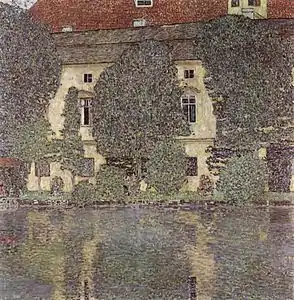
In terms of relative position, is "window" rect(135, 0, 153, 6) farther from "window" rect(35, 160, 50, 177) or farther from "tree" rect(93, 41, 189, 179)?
"window" rect(35, 160, 50, 177)

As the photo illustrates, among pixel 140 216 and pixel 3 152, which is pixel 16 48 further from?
pixel 140 216

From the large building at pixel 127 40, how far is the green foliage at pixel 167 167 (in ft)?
0.09

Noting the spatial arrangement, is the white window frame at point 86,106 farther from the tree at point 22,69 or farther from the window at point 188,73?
the window at point 188,73

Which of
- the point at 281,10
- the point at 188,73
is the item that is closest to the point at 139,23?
the point at 188,73

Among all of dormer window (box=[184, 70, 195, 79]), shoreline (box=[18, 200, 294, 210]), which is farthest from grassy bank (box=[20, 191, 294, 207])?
dormer window (box=[184, 70, 195, 79])

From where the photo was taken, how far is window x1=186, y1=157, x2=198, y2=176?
3.31 m

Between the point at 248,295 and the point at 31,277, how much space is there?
2.15 feet

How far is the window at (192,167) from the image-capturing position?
3.31 metres

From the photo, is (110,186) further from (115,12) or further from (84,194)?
(115,12)

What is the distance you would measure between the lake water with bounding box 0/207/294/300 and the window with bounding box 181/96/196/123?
0.96 feet

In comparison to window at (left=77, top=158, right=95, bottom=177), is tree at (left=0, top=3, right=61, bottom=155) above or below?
above

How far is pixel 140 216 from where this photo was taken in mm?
3314

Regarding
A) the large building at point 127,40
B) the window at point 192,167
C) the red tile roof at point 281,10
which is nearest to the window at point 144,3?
the large building at point 127,40

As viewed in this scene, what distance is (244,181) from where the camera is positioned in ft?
10.8
